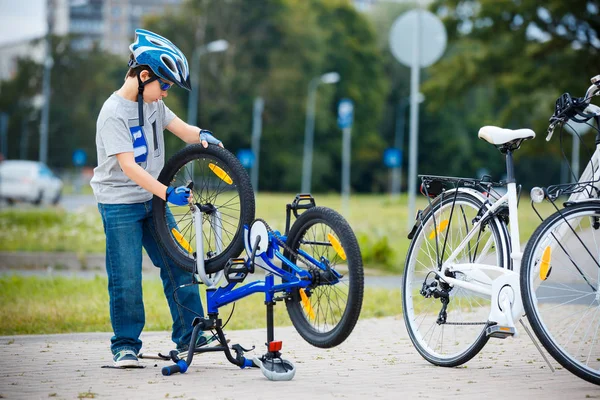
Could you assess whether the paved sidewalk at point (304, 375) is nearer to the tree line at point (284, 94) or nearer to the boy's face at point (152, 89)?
the boy's face at point (152, 89)

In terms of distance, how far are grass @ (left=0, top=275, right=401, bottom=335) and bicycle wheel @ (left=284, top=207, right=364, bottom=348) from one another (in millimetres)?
2388

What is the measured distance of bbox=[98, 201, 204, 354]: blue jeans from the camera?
5.62 metres

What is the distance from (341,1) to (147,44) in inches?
2609

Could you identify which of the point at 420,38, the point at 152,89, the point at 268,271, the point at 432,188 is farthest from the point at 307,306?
the point at 420,38

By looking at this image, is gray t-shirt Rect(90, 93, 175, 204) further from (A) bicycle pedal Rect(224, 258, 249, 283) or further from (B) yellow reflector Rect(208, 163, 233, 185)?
(A) bicycle pedal Rect(224, 258, 249, 283)

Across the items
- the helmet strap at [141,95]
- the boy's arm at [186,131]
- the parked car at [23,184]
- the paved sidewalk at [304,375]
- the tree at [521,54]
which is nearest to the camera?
the paved sidewalk at [304,375]

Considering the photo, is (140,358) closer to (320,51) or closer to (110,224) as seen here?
(110,224)

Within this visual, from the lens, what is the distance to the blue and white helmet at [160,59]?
5473 mm

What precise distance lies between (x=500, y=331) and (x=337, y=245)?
989mm

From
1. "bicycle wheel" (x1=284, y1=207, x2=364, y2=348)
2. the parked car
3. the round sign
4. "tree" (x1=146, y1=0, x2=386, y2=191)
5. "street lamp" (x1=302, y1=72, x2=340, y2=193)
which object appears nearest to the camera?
"bicycle wheel" (x1=284, y1=207, x2=364, y2=348)

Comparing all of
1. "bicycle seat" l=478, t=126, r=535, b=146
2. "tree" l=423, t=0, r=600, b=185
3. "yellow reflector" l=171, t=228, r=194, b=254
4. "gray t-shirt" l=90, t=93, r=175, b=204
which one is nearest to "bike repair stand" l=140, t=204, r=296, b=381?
"yellow reflector" l=171, t=228, r=194, b=254

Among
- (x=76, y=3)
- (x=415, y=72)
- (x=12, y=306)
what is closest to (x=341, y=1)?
(x=76, y=3)

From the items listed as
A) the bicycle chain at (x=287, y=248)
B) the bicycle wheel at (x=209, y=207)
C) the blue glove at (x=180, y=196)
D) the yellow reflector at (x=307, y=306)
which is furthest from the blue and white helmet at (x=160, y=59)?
the yellow reflector at (x=307, y=306)

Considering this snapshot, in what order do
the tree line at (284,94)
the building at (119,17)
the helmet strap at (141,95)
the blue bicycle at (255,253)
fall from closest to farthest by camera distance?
the blue bicycle at (255,253) → the helmet strap at (141,95) → the tree line at (284,94) → the building at (119,17)
